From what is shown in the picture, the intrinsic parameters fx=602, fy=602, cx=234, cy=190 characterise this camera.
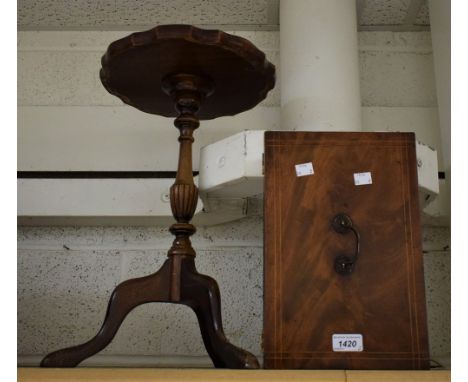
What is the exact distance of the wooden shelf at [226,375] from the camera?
1.01 metres

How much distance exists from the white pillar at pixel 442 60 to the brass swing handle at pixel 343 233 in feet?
2.31

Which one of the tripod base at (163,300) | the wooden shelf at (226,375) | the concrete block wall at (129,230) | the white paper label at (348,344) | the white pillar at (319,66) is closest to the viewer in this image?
the wooden shelf at (226,375)

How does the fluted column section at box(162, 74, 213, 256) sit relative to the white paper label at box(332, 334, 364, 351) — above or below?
above

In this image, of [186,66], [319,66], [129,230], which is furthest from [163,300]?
[319,66]

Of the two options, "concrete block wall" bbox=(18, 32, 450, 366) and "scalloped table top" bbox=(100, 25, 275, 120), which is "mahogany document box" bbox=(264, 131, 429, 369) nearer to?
"scalloped table top" bbox=(100, 25, 275, 120)

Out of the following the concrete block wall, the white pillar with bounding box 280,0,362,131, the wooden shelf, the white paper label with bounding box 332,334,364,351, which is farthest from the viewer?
the concrete block wall

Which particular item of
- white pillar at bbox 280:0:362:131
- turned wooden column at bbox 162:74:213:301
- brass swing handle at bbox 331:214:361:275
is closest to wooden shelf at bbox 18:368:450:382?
brass swing handle at bbox 331:214:361:275

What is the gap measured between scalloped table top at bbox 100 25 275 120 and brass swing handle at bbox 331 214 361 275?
390 millimetres

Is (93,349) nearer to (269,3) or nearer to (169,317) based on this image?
(169,317)

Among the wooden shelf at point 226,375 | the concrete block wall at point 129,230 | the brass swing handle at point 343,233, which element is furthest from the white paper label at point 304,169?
the concrete block wall at point 129,230

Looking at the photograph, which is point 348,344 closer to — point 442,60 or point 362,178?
point 362,178

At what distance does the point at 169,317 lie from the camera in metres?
1.88

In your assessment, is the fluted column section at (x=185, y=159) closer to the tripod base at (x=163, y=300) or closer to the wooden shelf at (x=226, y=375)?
the tripod base at (x=163, y=300)

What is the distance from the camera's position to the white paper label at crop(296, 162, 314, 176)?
126 cm
